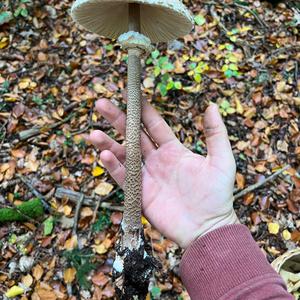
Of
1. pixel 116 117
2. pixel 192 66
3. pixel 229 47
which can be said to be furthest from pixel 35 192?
pixel 229 47

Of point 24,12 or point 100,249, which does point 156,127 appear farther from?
point 24,12

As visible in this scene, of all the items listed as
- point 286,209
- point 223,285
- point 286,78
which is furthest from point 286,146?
point 223,285

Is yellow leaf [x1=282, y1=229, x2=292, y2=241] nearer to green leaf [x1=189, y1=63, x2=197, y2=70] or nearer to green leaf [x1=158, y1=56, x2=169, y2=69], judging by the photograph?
green leaf [x1=189, y1=63, x2=197, y2=70]

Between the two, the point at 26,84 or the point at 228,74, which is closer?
the point at 26,84

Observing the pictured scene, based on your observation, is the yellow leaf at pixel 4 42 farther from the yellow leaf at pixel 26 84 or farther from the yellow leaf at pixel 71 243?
the yellow leaf at pixel 71 243

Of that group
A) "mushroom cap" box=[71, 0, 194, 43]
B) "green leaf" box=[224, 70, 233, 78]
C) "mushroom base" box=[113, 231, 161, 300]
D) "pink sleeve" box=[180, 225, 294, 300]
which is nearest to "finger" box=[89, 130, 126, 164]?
"mushroom base" box=[113, 231, 161, 300]

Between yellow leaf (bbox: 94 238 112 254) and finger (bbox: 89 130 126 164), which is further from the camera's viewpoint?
yellow leaf (bbox: 94 238 112 254)
